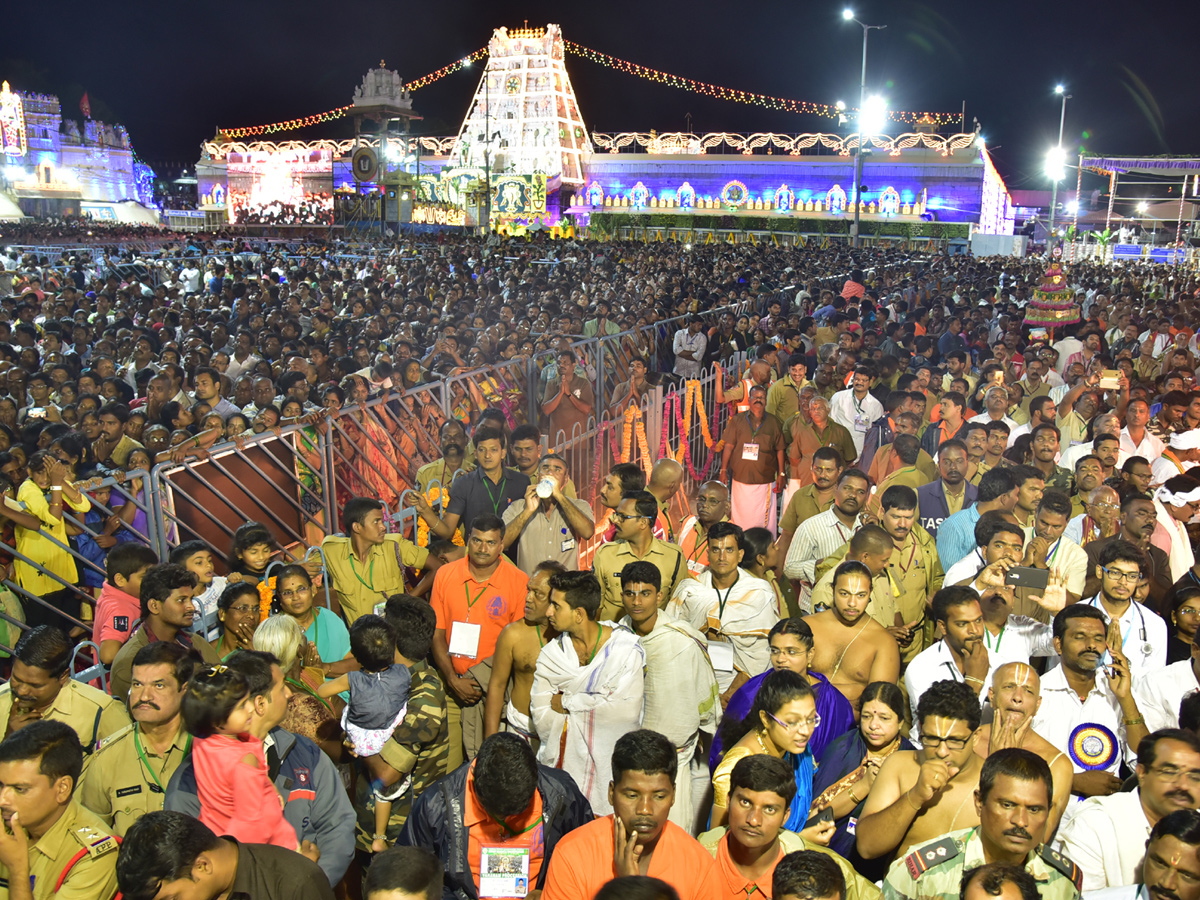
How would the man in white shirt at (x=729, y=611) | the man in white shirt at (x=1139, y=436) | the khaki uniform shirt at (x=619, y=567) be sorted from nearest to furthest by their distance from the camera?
→ the man in white shirt at (x=729, y=611), the khaki uniform shirt at (x=619, y=567), the man in white shirt at (x=1139, y=436)

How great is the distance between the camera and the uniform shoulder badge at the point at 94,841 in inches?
123

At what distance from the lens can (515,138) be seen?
70562mm

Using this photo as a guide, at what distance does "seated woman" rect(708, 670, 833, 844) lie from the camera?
11.8ft

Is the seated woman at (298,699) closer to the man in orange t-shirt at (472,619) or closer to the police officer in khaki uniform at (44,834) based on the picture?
the man in orange t-shirt at (472,619)

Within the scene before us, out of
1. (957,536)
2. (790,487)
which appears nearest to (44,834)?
(957,536)

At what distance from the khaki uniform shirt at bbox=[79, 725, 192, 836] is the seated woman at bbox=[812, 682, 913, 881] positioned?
2.55 meters

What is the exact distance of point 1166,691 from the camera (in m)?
4.14

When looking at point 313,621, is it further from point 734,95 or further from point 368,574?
point 734,95

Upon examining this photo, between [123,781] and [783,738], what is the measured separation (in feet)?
8.31

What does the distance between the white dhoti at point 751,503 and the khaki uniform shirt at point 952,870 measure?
4.75m

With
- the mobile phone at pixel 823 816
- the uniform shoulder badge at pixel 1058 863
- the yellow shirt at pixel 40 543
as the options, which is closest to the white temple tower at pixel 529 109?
the yellow shirt at pixel 40 543

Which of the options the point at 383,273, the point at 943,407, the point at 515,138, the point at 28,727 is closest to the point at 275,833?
the point at 28,727

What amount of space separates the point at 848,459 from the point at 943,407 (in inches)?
34.9

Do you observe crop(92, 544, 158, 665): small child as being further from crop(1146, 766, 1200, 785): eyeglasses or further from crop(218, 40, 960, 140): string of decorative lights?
crop(218, 40, 960, 140): string of decorative lights
